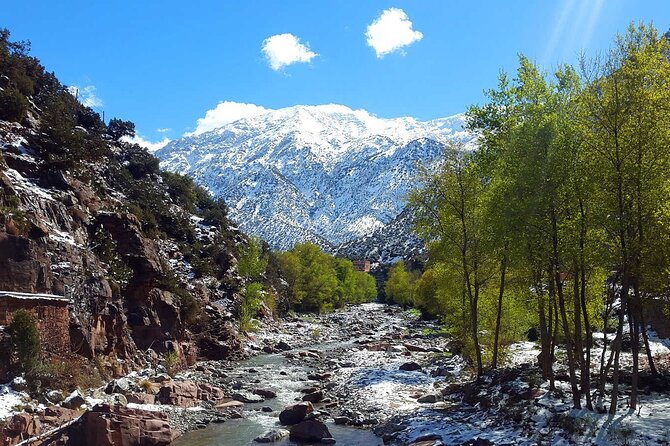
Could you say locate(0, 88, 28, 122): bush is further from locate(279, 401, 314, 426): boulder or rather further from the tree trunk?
the tree trunk

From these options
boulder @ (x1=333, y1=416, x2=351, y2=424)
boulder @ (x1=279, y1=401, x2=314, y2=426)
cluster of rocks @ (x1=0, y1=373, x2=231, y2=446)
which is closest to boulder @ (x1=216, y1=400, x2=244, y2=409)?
cluster of rocks @ (x1=0, y1=373, x2=231, y2=446)

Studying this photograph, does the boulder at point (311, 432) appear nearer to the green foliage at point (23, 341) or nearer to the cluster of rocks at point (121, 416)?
the cluster of rocks at point (121, 416)

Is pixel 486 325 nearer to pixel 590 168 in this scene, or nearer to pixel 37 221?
pixel 590 168

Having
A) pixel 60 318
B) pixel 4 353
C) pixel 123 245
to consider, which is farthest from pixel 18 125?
pixel 4 353

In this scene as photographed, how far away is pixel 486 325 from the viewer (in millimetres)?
32531

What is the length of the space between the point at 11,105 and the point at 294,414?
34.1 m

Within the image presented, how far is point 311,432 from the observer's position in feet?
76.3

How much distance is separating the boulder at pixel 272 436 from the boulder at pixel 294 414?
2054mm

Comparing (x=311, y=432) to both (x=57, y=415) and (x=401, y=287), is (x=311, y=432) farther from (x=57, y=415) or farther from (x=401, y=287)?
(x=401, y=287)

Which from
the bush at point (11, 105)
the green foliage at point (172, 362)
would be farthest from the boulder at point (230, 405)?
the bush at point (11, 105)

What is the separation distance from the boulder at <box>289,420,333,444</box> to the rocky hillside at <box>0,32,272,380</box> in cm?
1420

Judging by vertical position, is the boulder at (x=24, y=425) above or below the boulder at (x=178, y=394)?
above

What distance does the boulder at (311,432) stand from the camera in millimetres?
23016

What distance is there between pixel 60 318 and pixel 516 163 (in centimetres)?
2538
